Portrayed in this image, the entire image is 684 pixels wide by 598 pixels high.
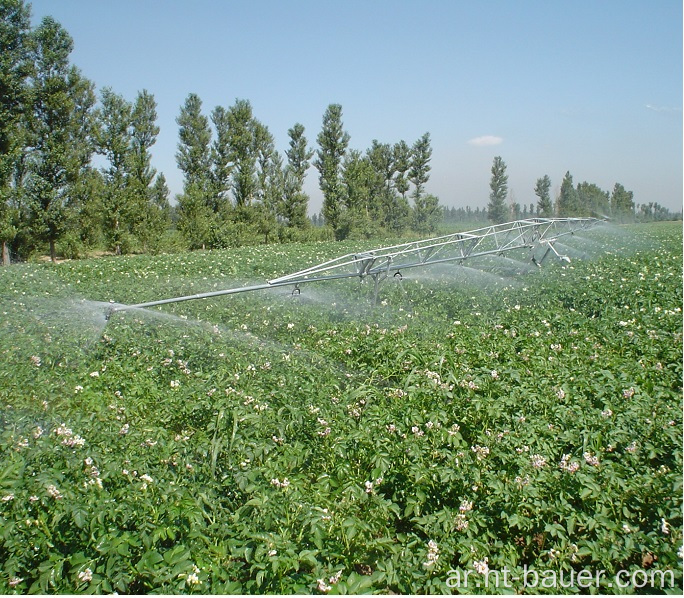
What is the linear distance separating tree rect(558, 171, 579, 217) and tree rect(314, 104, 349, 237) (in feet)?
108

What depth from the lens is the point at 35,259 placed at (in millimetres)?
21344

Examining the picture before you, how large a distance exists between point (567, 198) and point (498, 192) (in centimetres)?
903

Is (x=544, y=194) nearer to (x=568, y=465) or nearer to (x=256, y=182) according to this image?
(x=256, y=182)

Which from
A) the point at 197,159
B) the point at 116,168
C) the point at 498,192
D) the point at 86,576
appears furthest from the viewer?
the point at 498,192

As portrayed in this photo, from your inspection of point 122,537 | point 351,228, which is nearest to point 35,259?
point 351,228

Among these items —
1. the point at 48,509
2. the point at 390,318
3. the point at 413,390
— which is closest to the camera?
the point at 48,509

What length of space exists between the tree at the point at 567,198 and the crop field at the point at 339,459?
190ft

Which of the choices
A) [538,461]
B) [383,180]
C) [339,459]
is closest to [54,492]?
[339,459]

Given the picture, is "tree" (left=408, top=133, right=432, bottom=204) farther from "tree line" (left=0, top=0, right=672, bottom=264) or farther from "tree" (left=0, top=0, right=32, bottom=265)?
"tree" (left=0, top=0, right=32, bottom=265)

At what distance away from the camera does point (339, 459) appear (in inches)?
123

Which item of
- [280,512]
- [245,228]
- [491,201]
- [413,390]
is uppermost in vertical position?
[491,201]

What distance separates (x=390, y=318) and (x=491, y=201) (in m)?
54.7

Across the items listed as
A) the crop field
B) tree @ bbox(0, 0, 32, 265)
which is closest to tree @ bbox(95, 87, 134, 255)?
tree @ bbox(0, 0, 32, 265)

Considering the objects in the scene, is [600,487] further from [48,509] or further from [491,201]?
[491,201]
